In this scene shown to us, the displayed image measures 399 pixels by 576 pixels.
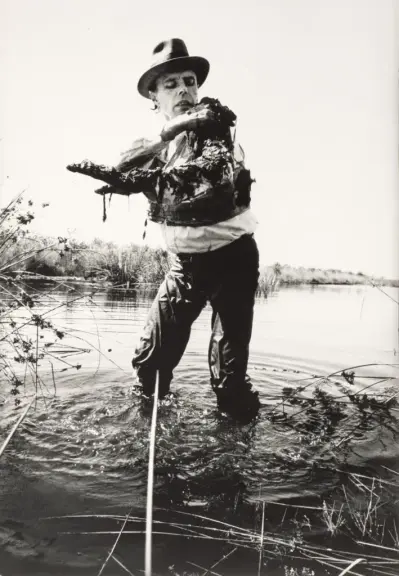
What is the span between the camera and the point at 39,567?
1655 mm

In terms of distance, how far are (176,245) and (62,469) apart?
147 centimetres

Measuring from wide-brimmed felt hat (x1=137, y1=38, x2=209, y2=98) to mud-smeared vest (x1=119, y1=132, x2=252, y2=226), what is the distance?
1.47ft

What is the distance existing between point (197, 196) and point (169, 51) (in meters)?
1.02

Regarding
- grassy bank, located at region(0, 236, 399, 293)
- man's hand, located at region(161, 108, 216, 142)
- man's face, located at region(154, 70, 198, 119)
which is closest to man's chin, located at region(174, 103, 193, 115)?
man's face, located at region(154, 70, 198, 119)

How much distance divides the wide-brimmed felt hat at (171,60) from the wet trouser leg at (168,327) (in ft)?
3.99

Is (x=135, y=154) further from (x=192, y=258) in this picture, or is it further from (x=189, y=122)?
(x=192, y=258)

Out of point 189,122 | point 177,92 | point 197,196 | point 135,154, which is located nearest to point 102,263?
point 135,154

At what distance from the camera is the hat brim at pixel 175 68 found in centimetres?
279

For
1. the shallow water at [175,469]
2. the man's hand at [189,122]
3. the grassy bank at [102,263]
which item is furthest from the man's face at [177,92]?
the shallow water at [175,469]

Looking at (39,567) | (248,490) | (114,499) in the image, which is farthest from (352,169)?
(39,567)

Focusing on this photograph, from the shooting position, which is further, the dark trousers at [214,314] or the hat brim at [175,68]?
the dark trousers at [214,314]

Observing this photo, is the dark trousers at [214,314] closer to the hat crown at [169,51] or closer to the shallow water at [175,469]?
the shallow water at [175,469]

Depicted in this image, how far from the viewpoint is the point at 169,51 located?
2.78m

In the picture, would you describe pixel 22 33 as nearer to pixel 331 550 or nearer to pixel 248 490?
pixel 248 490
